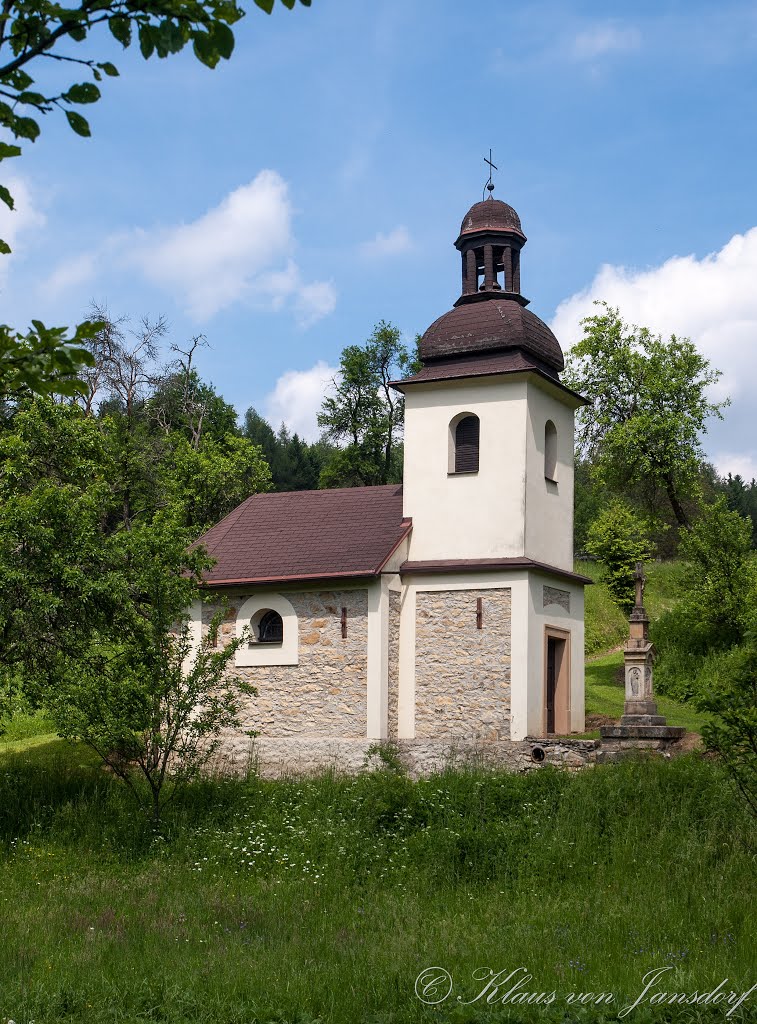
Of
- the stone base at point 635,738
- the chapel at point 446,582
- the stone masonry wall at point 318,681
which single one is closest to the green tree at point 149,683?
the chapel at point 446,582

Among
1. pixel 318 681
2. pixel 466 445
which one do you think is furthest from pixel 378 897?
pixel 466 445

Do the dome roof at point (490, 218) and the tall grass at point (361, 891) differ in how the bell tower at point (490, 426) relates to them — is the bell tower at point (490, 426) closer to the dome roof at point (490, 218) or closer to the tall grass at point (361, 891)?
the dome roof at point (490, 218)

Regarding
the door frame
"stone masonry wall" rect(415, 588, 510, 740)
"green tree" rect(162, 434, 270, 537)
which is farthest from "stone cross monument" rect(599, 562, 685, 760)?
"green tree" rect(162, 434, 270, 537)

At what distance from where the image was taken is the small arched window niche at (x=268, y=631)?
64.8 feet

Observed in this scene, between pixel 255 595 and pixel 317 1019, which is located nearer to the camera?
pixel 317 1019

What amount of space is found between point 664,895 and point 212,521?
23478mm

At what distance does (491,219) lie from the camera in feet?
69.3

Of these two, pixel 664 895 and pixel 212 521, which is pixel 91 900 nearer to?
pixel 664 895

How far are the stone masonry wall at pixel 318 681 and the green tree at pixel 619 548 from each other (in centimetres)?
1248

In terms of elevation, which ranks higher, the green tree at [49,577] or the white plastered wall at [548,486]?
the white plastered wall at [548,486]

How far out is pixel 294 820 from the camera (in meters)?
15.3

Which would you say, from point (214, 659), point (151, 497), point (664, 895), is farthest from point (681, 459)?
point (664, 895)

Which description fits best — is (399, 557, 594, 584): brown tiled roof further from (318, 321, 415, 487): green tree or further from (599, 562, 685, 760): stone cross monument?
(318, 321, 415, 487): green tree

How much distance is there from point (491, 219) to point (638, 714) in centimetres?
921
